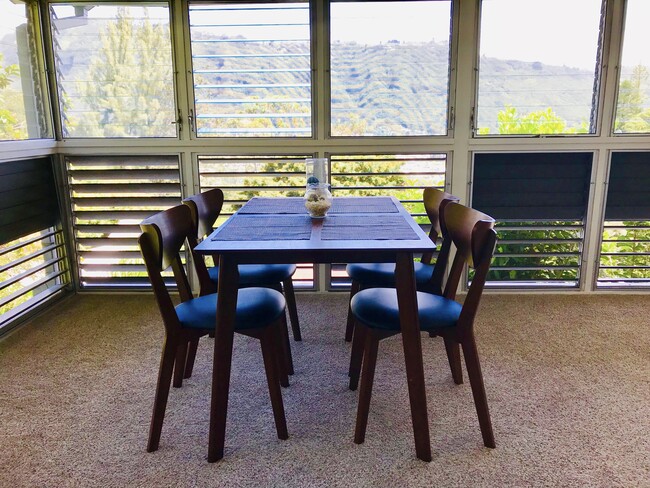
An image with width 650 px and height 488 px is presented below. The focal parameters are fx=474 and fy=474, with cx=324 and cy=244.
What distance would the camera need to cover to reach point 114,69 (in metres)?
3.14

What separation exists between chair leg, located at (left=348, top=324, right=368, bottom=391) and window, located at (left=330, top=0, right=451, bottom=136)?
5.22ft

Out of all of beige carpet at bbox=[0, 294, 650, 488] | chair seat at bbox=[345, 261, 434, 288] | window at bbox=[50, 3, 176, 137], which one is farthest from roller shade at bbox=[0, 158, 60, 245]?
chair seat at bbox=[345, 261, 434, 288]

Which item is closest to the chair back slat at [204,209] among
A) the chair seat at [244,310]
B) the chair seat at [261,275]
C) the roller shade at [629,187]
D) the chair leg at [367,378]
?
the chair seat at [261,275]

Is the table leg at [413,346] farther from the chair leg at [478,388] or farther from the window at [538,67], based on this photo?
the window at [538,67]

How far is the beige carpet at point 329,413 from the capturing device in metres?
1.63

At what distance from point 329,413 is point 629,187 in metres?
2.63

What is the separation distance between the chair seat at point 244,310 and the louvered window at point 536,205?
6.17 feet

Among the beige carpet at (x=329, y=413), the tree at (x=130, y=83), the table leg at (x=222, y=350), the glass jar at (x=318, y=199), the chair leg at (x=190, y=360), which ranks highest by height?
the tree at (x=130, y=83)

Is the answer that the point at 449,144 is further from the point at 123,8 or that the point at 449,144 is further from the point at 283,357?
the point at 123,8

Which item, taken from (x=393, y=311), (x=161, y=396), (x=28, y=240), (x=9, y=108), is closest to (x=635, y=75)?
(x=393, y=311)

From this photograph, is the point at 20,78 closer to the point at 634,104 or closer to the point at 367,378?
the point at 367,378

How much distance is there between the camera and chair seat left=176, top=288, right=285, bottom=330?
175 cm

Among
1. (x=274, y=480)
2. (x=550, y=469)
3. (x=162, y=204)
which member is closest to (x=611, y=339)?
(x=550, y=469)

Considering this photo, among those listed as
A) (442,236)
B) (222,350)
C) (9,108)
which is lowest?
(222,350)
